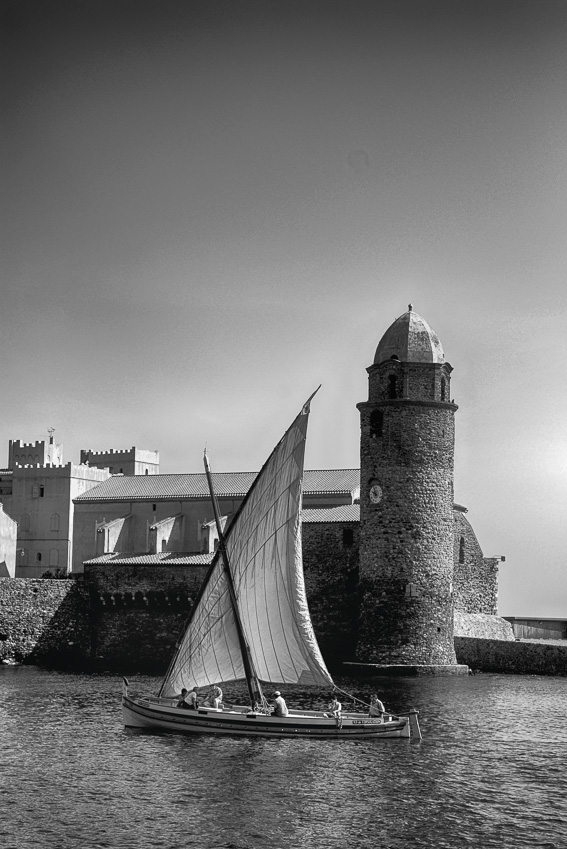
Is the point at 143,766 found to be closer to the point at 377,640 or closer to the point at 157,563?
the point at 377,640

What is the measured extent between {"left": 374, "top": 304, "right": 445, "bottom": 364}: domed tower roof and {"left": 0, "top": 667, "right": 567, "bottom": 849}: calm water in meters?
20.0

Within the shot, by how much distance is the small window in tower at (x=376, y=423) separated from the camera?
58281 mm

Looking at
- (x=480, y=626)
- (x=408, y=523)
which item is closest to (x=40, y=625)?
(x=408, y=523)

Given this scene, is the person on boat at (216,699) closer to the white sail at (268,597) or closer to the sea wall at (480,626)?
the white sail at (268,597)

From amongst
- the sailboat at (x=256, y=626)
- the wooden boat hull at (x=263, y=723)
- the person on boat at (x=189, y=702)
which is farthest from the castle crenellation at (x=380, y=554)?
the person on boat at (x=189, y=702)

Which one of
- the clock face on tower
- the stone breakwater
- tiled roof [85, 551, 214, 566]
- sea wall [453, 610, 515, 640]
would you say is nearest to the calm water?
the clock face on tower

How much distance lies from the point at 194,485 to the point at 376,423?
21.4 meters

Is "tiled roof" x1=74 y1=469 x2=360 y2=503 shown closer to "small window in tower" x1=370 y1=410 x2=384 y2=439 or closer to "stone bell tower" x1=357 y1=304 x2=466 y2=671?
"small window in tower" x1=370 y1=410 x2=384 y2=439

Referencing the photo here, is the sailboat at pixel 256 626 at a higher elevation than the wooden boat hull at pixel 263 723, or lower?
higher

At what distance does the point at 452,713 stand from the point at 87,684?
1761cm

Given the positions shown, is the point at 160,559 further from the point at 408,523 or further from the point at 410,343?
the point at 410,343

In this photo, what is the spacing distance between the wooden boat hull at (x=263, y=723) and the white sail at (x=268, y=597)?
1.65 m

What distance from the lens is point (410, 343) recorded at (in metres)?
58.5

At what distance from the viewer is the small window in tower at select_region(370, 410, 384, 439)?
5828 cm
